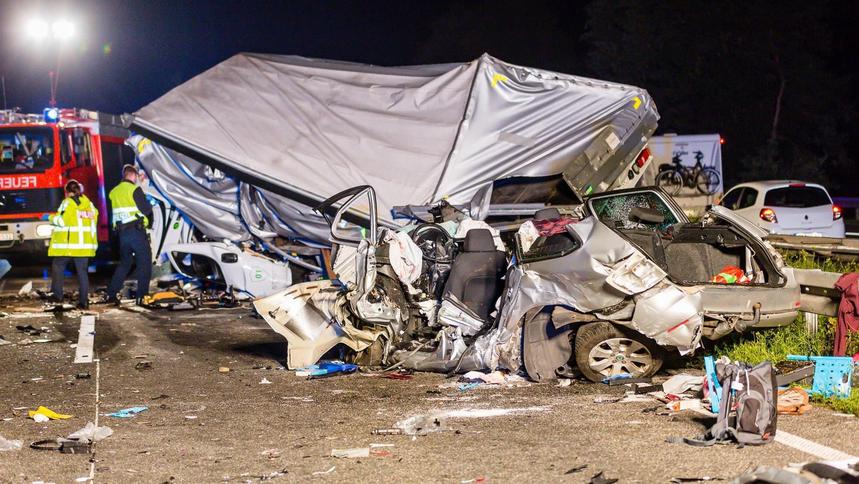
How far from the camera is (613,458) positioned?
5.94 meters

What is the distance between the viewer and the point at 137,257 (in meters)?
14.1

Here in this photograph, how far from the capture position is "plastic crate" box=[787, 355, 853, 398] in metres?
A: 7.14

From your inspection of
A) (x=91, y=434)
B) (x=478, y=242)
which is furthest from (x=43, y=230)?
(x=91, y=434)

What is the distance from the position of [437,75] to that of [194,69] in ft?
156

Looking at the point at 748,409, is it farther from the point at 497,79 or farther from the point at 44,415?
the point at 497,79

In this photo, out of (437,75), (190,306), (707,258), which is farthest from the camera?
(437,75)

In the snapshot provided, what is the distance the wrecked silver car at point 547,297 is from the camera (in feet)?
25.6

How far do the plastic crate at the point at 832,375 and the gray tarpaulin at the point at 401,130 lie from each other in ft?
21.8

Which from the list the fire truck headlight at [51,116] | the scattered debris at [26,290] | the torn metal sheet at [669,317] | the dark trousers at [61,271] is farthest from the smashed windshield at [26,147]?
the torn metal sheet at [669,317]

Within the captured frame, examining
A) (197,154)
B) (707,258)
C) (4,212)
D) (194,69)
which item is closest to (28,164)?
(4,212)

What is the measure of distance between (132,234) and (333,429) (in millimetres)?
8010

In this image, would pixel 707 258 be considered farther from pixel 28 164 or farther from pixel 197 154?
pixel 28 164

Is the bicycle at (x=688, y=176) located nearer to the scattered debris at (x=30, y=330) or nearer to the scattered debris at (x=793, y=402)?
the scattered debris at (x=30, y=330)

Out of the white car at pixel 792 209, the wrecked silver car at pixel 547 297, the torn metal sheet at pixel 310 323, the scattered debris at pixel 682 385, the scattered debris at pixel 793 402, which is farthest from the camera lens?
the white car at pixel 792 209
